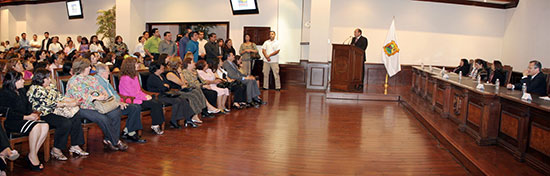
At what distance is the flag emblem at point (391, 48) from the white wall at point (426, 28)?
4.33ft

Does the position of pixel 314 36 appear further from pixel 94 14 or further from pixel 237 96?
pixel 94 14

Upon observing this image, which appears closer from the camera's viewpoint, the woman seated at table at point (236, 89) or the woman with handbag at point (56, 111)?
the woman with handbag at point (56, 111)

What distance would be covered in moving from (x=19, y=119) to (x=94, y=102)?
74cm

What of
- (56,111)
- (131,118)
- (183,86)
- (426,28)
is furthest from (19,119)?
(426,28)

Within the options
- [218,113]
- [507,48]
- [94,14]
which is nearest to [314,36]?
[218,113]

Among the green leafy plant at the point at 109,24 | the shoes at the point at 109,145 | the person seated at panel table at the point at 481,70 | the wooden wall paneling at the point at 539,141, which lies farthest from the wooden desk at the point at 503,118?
the green leafy plant at the point at 109,24

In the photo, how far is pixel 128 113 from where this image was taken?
4.63 m

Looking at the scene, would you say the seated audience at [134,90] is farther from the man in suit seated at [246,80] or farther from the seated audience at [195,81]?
the man in suit seated at [246,80]

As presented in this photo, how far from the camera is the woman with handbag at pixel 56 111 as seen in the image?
3.76 m

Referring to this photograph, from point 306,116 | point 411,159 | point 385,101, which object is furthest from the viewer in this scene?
point 385,101

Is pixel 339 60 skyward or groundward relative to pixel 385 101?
skyward

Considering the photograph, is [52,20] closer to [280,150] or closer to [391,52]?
[391,52]

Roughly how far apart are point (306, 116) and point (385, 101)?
2.97m

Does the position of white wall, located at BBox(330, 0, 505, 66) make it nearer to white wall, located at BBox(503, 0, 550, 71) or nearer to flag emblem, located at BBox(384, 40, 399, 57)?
white wall, located at BBox(503, 0, 550, 71)
